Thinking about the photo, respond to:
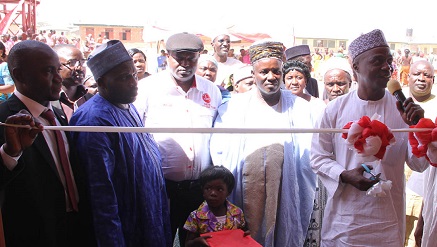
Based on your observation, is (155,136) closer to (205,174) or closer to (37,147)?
(205,174)

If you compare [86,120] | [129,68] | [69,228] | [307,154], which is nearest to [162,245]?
[69,228]

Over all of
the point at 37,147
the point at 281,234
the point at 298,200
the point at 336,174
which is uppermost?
the point at 37,147

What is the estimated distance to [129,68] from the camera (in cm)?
290

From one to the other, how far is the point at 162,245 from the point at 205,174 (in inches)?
33.1

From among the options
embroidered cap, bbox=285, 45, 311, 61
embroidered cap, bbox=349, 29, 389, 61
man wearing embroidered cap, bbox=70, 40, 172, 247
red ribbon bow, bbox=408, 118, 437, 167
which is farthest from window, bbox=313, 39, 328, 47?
A: man wearing embroidered cap, bbox=70, 40, 172, 247

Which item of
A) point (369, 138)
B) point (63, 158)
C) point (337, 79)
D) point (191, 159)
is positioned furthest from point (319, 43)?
point (63, 158)

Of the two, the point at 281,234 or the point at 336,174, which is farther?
the point at 281,234

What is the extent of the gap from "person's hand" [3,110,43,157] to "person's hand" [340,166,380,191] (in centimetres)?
193

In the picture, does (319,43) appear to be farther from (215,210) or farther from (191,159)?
(215,210)

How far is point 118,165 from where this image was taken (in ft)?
8.85

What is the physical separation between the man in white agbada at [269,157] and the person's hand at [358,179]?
758 mm

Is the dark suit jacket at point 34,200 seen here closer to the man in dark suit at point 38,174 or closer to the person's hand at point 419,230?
the man in dark suit at point 38,174

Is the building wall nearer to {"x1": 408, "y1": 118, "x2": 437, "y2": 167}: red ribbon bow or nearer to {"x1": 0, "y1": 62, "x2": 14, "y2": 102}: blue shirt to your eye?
{"x1": 0, "y1": 62, "x2": 14, "y2": 102}: blue shirt

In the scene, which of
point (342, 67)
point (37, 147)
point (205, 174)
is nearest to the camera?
point (37, 147)
